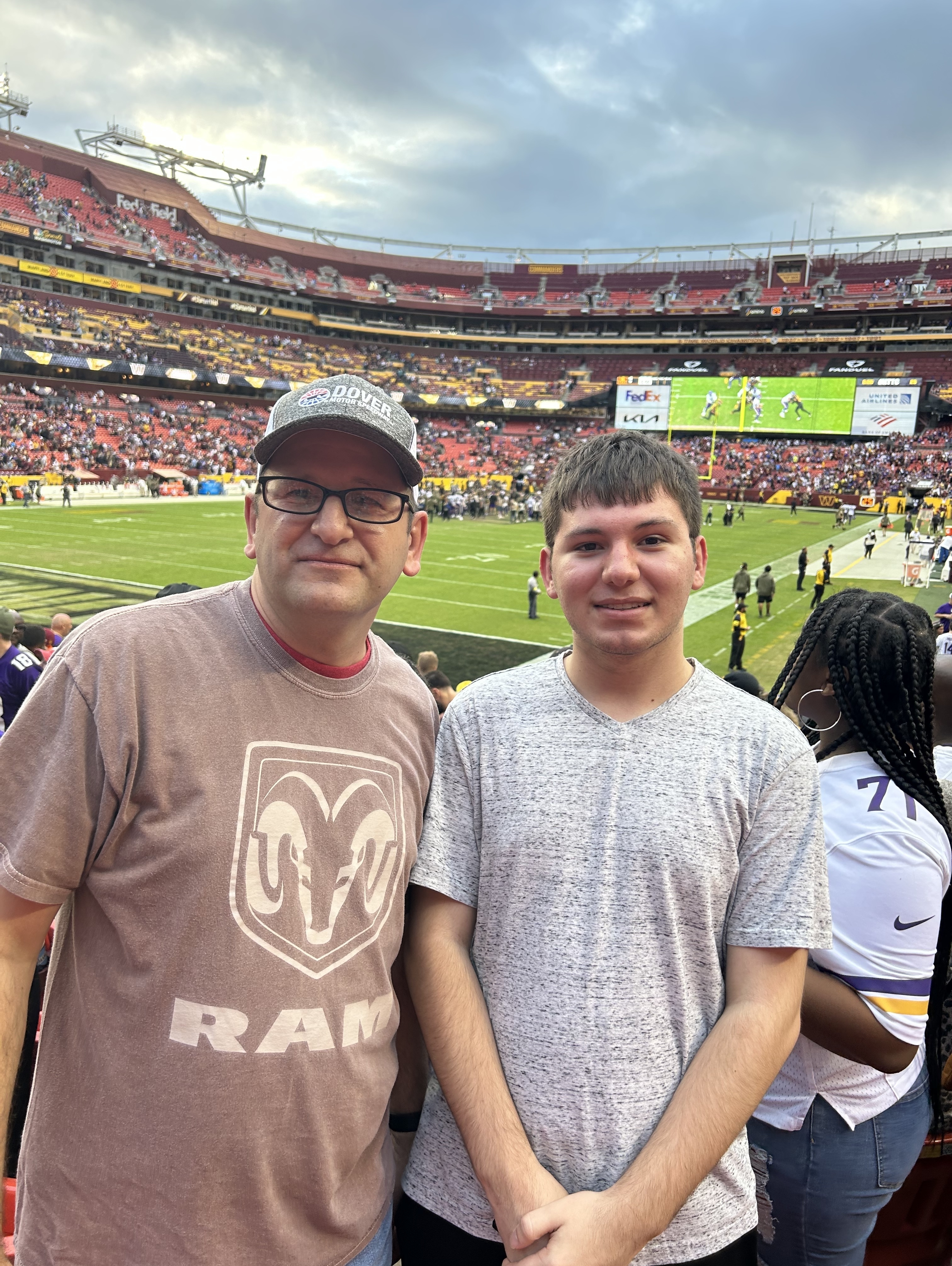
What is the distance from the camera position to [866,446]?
54656 millimetres

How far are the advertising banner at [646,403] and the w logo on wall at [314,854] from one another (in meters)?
62.9

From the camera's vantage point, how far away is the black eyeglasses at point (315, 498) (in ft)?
5.97

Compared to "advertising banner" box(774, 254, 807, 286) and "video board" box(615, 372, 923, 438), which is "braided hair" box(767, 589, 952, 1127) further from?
"advertising banner" box(774, 254, 807, 286)

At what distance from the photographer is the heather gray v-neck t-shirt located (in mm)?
1557

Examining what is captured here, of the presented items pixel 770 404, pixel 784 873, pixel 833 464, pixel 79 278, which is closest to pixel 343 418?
pixel 784 873

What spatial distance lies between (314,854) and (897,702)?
5.26 feet

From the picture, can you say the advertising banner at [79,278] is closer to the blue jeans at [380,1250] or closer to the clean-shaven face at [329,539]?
the clean-shaven face at [329,539]

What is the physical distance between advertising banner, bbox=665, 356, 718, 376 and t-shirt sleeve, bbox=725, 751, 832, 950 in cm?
6853

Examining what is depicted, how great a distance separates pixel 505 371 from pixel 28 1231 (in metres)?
79.4

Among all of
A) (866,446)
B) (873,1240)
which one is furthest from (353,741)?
(866,446)

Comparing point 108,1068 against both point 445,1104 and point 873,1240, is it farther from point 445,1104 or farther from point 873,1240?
point 873,1240

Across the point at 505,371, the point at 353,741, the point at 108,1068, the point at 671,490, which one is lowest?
the point at 108,1068

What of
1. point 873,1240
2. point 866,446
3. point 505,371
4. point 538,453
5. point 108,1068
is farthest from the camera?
point 505,371

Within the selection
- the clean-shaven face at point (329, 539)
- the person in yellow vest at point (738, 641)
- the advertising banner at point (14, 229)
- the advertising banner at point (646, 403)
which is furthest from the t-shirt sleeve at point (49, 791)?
the advertising banner at point (14, 229)
